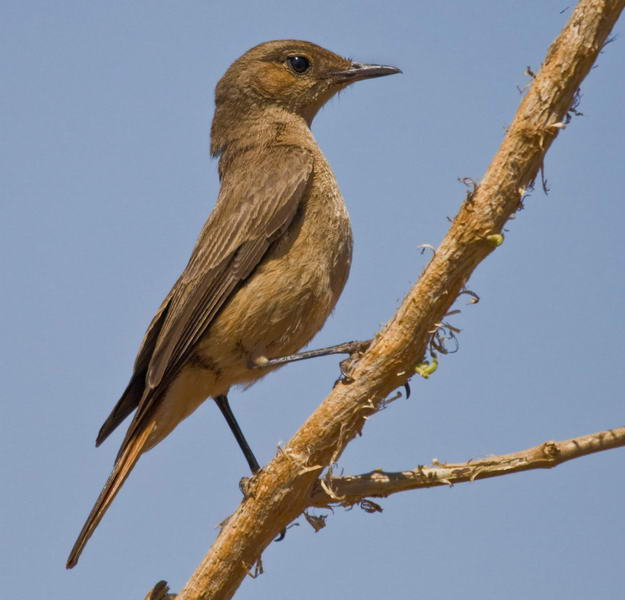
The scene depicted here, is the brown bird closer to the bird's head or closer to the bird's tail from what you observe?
the bird's tail

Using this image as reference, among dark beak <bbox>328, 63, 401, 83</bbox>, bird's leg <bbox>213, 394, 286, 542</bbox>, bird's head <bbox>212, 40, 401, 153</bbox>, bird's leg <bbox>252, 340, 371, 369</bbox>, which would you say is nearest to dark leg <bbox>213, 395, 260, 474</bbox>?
bird's leg <bbox>213, 394, 286, 542</bbox>

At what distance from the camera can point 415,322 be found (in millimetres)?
4062

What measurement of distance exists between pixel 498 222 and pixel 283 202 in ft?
8.60

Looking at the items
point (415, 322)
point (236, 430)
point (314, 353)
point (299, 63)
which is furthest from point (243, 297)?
point (299, 63)

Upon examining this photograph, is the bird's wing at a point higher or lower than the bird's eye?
lower

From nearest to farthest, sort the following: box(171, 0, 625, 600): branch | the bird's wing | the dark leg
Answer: box(171, 0, 625, 600): branch → the bird's wing → the dark leg

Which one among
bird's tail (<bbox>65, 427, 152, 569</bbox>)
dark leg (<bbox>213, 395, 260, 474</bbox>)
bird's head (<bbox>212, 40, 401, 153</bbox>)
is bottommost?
bird's tail (<bbox>65, 427, 152, 569</bbox>)

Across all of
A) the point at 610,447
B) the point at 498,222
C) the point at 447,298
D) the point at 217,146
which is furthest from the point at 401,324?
the point at 217,146

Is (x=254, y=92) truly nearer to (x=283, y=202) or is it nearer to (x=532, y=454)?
(x=283, y=202)

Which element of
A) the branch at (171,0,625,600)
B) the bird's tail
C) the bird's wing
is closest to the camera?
the branch at (171,0,625,600)

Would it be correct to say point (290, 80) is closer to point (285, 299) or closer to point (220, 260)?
point (220, 260)

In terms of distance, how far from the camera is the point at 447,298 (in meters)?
4.04

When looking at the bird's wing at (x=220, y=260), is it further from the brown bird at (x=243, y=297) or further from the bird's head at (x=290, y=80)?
the bird's head at (x=290, y=80)

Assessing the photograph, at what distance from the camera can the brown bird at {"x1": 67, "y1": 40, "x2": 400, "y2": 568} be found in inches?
238
